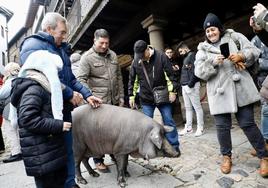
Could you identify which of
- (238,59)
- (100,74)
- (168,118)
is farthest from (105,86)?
(238,59)

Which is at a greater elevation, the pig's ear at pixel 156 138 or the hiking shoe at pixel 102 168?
the pig's ear at pixel 156 138

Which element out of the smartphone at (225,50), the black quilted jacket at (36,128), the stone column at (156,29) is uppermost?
the stone column at (156,29)

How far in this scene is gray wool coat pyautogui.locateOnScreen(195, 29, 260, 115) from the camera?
355 cm

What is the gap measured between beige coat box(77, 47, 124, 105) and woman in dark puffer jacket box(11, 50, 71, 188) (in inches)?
61.9

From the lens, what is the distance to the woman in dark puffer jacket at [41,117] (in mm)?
2324

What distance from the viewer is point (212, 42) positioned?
150 inches

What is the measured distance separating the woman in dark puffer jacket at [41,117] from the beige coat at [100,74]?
157cm

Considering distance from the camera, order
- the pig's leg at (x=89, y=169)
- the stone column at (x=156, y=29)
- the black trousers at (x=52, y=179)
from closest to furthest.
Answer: the black trousers at (x=52, y=179) < the pig's leg at (x=89, y=169) < the stone column at (x=156, y=29)

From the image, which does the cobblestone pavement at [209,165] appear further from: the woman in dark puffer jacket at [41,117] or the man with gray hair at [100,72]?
the woman in dark puffer jacket at [41,117]

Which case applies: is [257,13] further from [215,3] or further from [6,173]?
[215,3]

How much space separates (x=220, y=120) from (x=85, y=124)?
5.88 feet

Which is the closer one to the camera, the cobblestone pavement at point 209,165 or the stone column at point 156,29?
the cobblestone pavement at point 209,165

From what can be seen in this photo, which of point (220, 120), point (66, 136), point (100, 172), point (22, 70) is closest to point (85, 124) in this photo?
point (66, 136)

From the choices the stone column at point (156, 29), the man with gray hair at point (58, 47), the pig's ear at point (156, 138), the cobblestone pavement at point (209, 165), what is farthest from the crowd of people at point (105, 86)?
the stone column at point (156, 29)
